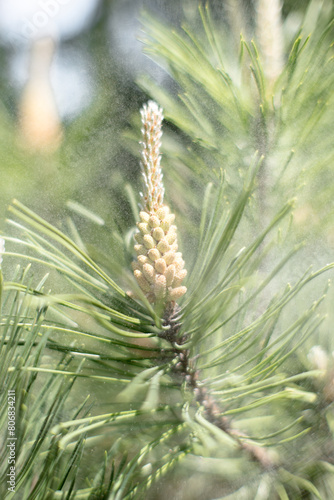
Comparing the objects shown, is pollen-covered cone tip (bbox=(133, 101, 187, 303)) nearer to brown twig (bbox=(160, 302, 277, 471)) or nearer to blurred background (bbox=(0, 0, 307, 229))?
brown twig (bbox=(160, 302, 277, 471))

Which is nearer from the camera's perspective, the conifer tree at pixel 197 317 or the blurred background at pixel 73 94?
the conifer tree at pixel 197 317

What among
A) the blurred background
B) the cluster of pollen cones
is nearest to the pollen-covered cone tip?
the cluster of pollen cones

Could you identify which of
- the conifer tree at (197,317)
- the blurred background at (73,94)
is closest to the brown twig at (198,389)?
the conifer tree at (197,317)

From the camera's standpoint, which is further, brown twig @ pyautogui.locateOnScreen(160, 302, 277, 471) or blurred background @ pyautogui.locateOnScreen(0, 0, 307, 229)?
blurred background @ pyautogui.locateOnScreen(0, 0, 307, 229)

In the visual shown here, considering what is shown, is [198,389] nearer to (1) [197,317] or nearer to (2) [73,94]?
(1) [197,317]

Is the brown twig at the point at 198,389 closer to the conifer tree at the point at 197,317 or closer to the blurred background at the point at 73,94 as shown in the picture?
the conifer tree at the point at 197,317

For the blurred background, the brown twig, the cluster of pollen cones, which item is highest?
the blurred background

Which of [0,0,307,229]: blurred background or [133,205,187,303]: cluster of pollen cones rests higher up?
[0,0,307,229]: blurred background

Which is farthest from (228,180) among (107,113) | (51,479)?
(51,479)
